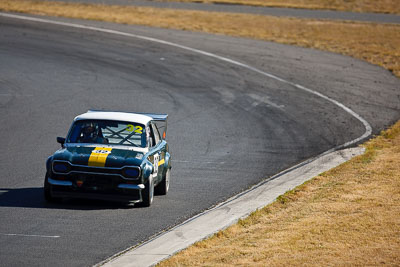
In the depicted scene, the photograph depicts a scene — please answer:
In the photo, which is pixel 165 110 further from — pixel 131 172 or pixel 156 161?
pixel 131 172

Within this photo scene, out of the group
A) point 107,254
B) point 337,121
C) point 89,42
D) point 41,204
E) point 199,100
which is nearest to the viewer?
point 107,254

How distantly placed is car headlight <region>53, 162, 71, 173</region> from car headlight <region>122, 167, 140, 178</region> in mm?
927

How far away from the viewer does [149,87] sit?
2822 centimetres

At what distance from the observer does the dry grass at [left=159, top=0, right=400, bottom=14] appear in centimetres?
5653

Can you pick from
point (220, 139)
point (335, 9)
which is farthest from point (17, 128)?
point (335, 9)

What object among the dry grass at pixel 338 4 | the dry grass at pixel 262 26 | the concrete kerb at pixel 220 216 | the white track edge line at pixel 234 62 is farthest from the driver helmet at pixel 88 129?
the dry grass at pixel 338 4

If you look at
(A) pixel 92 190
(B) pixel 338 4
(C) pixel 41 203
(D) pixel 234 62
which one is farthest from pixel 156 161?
(B) pixel 338 4

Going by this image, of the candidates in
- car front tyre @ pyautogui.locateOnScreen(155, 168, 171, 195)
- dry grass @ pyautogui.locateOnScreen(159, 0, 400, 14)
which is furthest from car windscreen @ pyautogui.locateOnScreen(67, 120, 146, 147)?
dry grass @ pyautogui.locateOnScreen(159, 0, 400, 14)

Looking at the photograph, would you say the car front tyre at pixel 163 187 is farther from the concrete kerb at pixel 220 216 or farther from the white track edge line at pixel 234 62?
the white track edge line at pixel 234 62

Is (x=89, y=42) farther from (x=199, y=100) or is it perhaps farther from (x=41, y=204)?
(x=41, y=204)

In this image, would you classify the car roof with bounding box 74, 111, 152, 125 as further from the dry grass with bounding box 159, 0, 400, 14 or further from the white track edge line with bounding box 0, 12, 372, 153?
the dry grass with bounding box 159, 0, 400, 14

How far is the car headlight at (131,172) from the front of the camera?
12.8 meters

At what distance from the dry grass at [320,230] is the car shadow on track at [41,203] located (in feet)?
8.01

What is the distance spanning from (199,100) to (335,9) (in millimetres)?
32132
